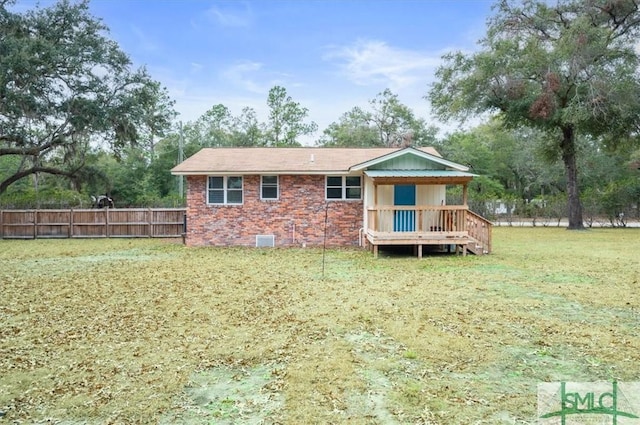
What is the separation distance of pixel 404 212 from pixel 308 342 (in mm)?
10023

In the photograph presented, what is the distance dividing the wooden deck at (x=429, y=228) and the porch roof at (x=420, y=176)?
872mm

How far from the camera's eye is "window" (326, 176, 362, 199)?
16.6 m

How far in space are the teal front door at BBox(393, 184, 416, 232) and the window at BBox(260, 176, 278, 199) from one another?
4.24 meters

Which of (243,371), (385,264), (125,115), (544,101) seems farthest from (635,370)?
(125,115)

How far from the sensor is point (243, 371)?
4719 millimetres

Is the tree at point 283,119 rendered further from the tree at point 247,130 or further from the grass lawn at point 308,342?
the grass lawn at point 308,342

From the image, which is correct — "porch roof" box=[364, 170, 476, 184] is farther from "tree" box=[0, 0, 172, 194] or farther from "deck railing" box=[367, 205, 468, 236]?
"tree" box=[0, 0, 172, 194]

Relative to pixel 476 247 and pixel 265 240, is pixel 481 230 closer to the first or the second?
pixel 476 247

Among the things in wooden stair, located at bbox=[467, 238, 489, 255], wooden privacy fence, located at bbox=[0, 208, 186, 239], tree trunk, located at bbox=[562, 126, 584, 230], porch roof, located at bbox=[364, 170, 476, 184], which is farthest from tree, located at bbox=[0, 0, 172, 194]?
tree trunk, located at bbox=[562, 126, 584, 230]

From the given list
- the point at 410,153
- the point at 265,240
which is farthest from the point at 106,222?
the point at 410,153

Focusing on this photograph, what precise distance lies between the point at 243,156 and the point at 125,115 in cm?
868

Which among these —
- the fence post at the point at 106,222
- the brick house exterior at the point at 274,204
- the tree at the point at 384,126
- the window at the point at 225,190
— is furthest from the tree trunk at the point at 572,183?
the fence post at the point at 106,222

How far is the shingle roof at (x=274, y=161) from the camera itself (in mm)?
16312

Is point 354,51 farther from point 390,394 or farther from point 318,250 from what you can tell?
point 390,394
